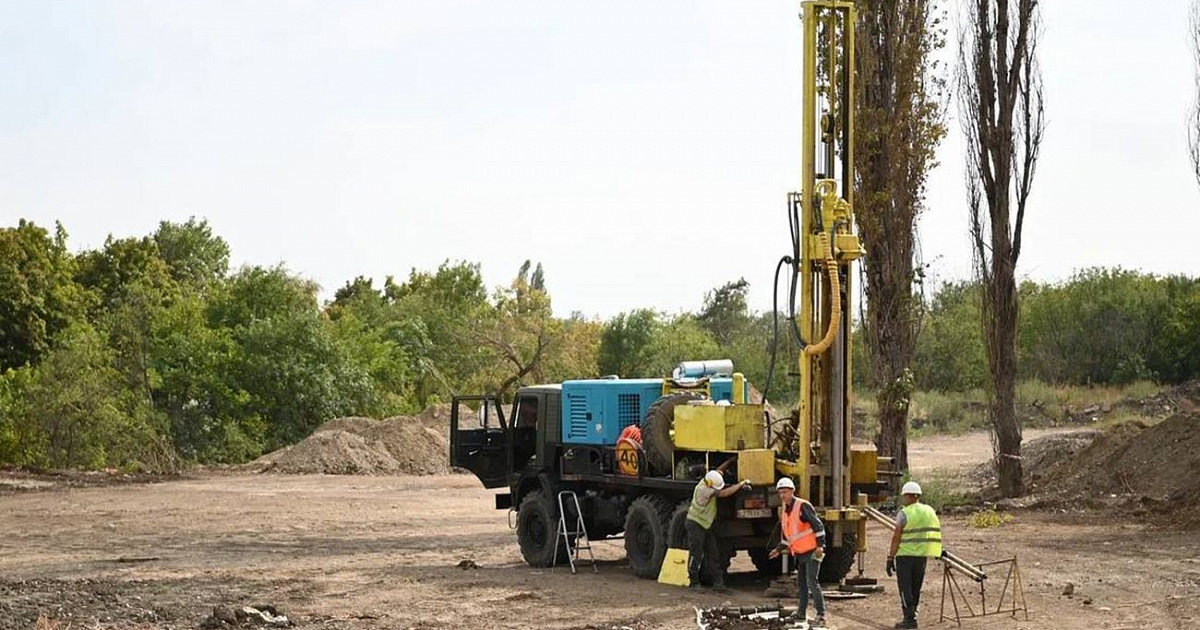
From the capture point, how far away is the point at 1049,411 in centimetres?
5003

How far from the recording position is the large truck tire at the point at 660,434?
59.9 ft

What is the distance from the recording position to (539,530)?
20.8 metres

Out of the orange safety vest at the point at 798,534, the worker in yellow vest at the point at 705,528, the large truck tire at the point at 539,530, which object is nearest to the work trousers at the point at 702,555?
the worker in yellow vest at the point at 705,528

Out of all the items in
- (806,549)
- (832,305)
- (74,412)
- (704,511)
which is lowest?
(806,549)

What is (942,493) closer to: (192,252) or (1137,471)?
(1137,471)

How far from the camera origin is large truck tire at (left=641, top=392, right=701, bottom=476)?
59.9 feet

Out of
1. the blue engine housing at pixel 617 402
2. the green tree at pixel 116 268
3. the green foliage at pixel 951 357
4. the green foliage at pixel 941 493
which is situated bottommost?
the green foliage at pixel 941 493

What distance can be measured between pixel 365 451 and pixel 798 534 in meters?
28.3

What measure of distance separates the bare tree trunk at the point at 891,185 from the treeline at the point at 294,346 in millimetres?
3224

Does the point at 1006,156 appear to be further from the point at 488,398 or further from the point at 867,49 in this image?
the point at 488,398

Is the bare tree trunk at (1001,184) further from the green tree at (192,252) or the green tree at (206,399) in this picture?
the green tree at (192,252)

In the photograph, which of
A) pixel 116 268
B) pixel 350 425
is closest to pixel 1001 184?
→ pixel 350 425

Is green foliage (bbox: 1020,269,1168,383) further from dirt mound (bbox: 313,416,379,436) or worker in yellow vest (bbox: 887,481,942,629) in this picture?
worker in yellow vest (bbox: 887,481,942,629)

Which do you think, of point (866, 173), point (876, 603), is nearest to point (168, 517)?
point (866, 173)
